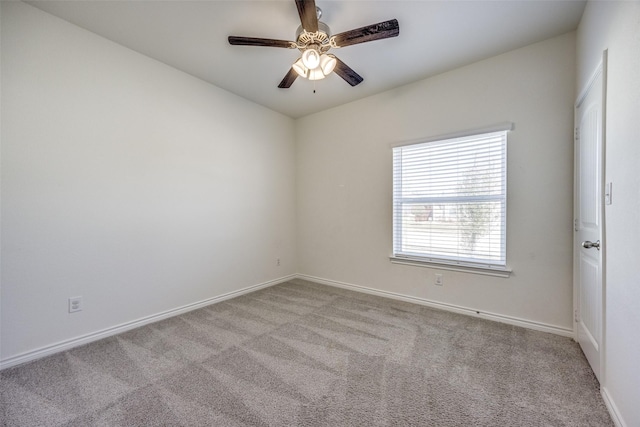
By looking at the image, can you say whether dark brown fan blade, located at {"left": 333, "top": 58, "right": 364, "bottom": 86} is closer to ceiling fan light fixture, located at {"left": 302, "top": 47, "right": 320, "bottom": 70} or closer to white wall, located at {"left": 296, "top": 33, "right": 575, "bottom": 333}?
ceiling fan light fixture, located at {"left": 302, "top": 47, "right": 320, "bottom": 70}

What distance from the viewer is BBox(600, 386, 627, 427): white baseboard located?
1.30m

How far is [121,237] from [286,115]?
2.77 meters

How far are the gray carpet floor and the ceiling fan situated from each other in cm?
228

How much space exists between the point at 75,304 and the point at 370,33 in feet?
10.2

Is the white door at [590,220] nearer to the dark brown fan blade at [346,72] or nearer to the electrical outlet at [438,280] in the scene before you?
the electrical outlet at [438,280]

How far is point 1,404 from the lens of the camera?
150 centimetres

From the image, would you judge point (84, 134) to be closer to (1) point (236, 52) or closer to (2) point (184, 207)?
(2) point (184, 207)

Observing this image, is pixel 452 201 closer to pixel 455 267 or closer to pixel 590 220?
pixel 455 267

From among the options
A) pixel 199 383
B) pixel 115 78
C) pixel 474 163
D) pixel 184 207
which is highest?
pixel 115 78

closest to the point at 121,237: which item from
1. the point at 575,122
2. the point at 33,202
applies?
the point at 33,202

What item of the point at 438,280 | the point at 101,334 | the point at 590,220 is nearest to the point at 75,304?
the point at 101,334

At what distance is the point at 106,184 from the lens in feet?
7.55

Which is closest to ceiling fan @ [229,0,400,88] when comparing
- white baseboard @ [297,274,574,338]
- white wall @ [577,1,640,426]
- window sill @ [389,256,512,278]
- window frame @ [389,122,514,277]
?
white wall @ [577,1,640,426]

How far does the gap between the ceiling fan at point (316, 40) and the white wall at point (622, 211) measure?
1165 mm
